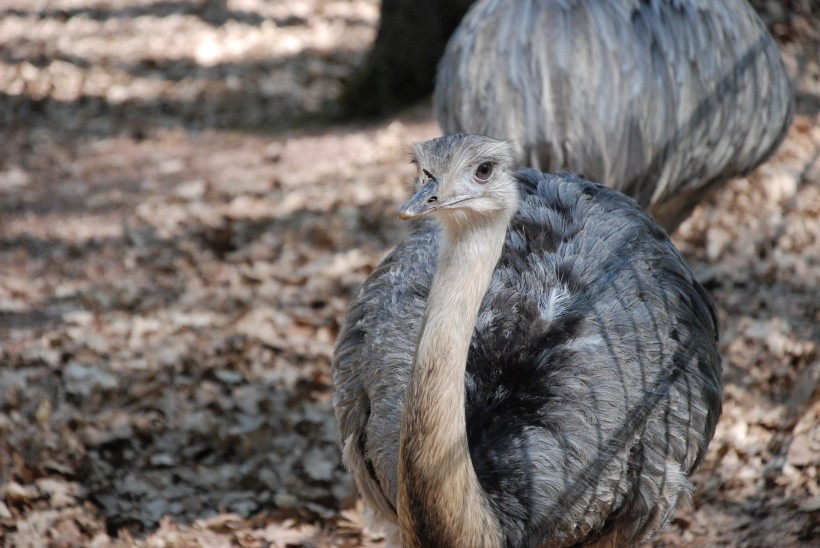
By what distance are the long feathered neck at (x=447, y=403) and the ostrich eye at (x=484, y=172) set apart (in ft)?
0.32

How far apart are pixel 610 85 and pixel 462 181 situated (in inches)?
85.7

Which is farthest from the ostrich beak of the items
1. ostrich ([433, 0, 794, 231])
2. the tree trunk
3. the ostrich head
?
the tree trunk

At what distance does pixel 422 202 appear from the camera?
233 centimetres

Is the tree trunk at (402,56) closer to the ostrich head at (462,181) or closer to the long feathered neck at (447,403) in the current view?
the ostrich head at (462,181)

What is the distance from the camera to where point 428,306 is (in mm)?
2404

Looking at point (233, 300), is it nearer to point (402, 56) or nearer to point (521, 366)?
point (402, 56)

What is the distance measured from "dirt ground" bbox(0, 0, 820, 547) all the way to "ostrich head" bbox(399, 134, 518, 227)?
2027mm

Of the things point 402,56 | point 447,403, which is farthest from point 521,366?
point 402,56

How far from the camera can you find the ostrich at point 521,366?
243cm

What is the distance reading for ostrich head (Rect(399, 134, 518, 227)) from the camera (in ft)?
7.75

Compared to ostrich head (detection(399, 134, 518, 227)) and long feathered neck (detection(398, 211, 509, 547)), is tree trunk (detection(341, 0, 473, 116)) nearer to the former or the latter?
ostrich head (detection(399, 134, 518, 227))

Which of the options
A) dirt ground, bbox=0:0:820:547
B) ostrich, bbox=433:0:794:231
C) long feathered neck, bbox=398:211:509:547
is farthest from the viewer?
ostrich, bbox=433:0:794:231

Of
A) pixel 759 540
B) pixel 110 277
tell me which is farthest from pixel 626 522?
pixel 110 277

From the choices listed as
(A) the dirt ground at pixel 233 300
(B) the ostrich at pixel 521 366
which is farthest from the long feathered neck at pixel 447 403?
(A) the dirt ground at pixel 233 300
